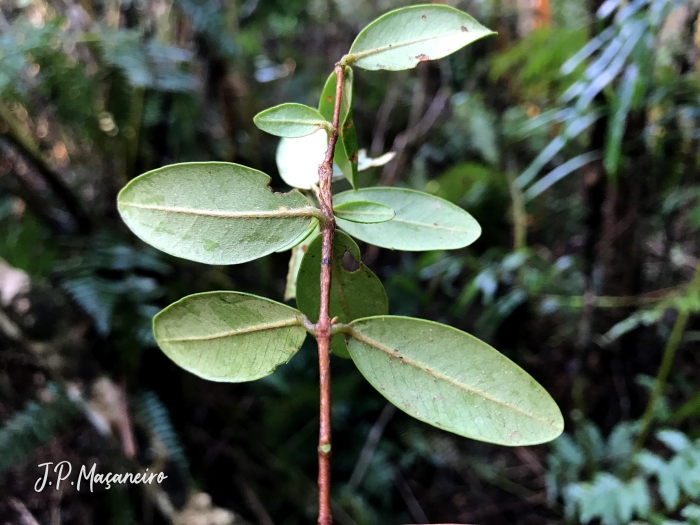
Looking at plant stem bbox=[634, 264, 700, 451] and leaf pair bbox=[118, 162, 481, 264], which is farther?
plant stem bbox=[634, 264, 700, 451]

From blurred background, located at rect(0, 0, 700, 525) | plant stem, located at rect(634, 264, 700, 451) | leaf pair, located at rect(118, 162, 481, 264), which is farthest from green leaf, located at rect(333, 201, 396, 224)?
plant stem, located at rect(634, 264, 700, 451)

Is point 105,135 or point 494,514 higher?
point 105,135

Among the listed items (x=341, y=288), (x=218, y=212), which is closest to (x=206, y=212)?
(x=218, y=212)

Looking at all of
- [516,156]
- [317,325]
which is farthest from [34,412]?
[516,156]

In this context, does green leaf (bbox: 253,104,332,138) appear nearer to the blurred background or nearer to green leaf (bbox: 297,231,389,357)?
green leaf (bbox: 297,231,389,357)

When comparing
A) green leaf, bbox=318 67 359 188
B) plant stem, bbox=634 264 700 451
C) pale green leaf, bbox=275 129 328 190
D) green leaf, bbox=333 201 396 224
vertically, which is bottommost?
plant stem, bbox=634 264 700 451

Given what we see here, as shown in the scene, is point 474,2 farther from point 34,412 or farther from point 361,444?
point 34,412
